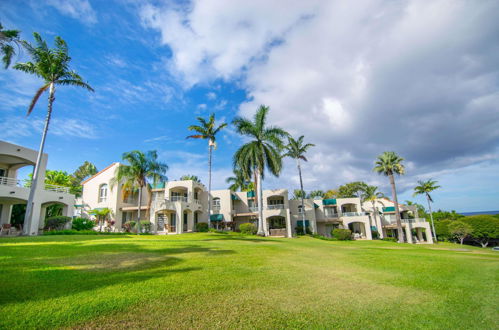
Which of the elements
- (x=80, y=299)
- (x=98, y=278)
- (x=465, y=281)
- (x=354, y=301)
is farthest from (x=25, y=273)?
(x=465, y=281)

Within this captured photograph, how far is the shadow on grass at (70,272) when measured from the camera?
462 cm

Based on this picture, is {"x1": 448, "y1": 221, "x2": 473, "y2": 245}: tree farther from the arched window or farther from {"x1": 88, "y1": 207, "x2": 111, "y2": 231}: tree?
the arched window

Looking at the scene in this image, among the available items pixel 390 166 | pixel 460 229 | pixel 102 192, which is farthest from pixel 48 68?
pixel 460 229

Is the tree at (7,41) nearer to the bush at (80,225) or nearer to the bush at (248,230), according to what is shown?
the bush at (80,225)

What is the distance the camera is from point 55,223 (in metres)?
22.6

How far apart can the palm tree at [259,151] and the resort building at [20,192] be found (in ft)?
56.1

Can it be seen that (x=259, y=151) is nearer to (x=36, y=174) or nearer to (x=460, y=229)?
(x=36, y=174)

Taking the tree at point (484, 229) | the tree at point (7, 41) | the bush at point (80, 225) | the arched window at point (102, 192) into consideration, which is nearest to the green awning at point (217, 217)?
the arched window at point (102, 192)

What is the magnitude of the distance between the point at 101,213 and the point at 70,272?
1059 inches

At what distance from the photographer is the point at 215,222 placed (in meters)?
35.3

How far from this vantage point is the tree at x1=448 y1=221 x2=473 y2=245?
4047 centimetres

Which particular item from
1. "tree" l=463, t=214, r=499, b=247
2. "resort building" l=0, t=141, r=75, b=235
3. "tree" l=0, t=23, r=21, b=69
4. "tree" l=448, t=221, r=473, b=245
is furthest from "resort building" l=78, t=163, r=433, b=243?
"tree" l=0, t=23, r=21, b=69

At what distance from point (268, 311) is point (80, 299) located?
3263mm

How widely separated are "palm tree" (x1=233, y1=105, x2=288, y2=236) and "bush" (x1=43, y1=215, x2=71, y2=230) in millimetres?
16959
